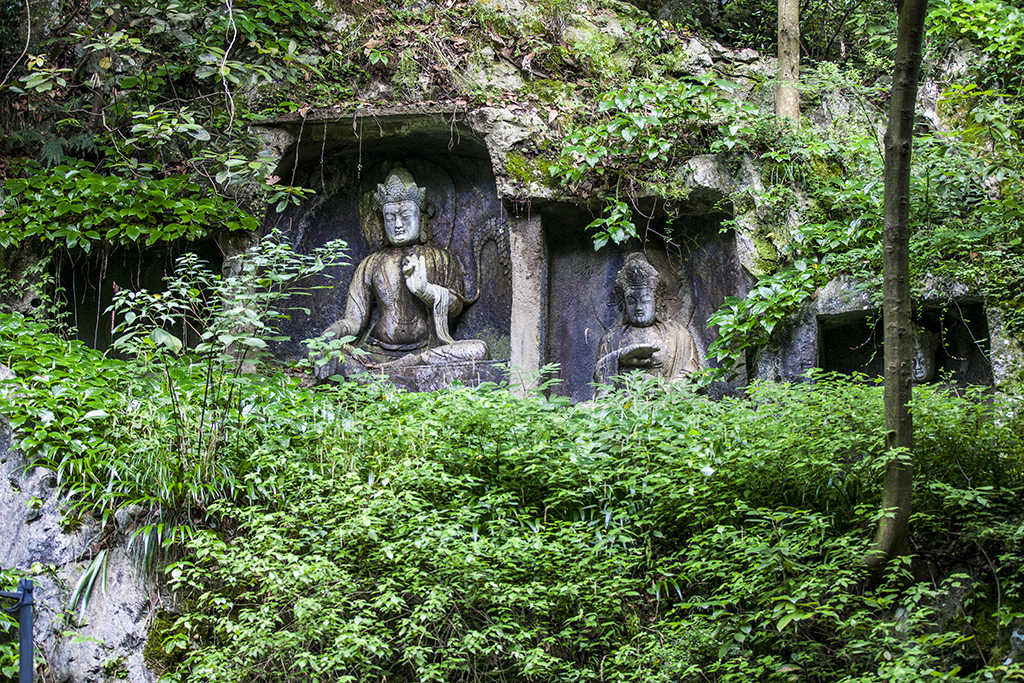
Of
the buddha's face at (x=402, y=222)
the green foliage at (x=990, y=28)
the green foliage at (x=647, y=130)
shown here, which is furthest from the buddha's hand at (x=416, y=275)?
the green foliage at (x=990, y=28)

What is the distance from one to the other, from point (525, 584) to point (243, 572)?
132 cm

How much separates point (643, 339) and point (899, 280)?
3.34 m

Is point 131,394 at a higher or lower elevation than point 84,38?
lower

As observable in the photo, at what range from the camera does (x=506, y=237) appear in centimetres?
805

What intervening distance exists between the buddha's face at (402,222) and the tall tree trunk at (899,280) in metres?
4.65

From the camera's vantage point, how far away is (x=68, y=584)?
16.0 feet

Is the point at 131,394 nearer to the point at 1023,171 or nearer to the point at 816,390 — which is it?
the point at 816,390

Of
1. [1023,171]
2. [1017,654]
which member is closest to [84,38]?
[1023,171]

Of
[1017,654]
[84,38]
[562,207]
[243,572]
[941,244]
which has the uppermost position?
[84,38]

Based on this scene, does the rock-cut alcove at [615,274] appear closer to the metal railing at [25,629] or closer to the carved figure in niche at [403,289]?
the carved figure in niche at [403,289]

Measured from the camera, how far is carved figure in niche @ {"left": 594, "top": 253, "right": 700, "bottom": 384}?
7312mm

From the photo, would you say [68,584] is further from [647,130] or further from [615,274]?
[647,130]

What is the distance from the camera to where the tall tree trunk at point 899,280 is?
13.3ft

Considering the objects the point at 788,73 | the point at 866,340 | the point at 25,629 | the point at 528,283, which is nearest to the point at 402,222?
the point at 528,283
